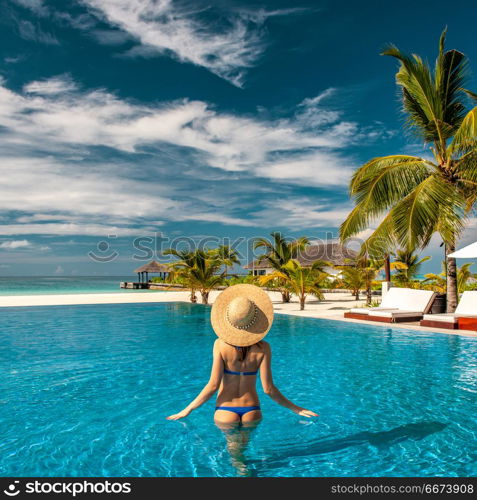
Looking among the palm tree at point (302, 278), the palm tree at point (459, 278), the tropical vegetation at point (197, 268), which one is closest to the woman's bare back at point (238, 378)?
the palm tree at point (302, 278)

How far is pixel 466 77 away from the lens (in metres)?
13.8

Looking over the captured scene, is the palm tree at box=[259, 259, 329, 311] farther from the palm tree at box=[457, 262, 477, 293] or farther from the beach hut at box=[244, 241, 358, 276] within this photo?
the beach hut at box=[244, 241, 358, 276]

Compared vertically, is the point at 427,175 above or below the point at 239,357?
above

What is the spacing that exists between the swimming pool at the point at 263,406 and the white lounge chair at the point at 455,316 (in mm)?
936

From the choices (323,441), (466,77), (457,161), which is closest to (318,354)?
(323,441)

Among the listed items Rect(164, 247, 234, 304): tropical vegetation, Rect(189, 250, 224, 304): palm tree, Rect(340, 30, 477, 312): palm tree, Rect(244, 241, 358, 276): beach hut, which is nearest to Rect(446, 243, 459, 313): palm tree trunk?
Rect(340, 30, 477, 312): palm tree

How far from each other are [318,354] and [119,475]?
6.27 meters

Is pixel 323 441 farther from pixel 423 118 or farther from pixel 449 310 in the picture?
pixel 423 118

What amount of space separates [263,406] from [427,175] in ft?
37.4

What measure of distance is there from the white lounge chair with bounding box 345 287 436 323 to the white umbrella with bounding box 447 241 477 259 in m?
1.92

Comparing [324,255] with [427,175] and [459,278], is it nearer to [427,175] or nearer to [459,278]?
[459,278]

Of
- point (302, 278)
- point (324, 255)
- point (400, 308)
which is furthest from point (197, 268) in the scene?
point (324, 255)

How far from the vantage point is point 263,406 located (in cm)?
588

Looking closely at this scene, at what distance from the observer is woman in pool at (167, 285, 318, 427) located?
360cm
